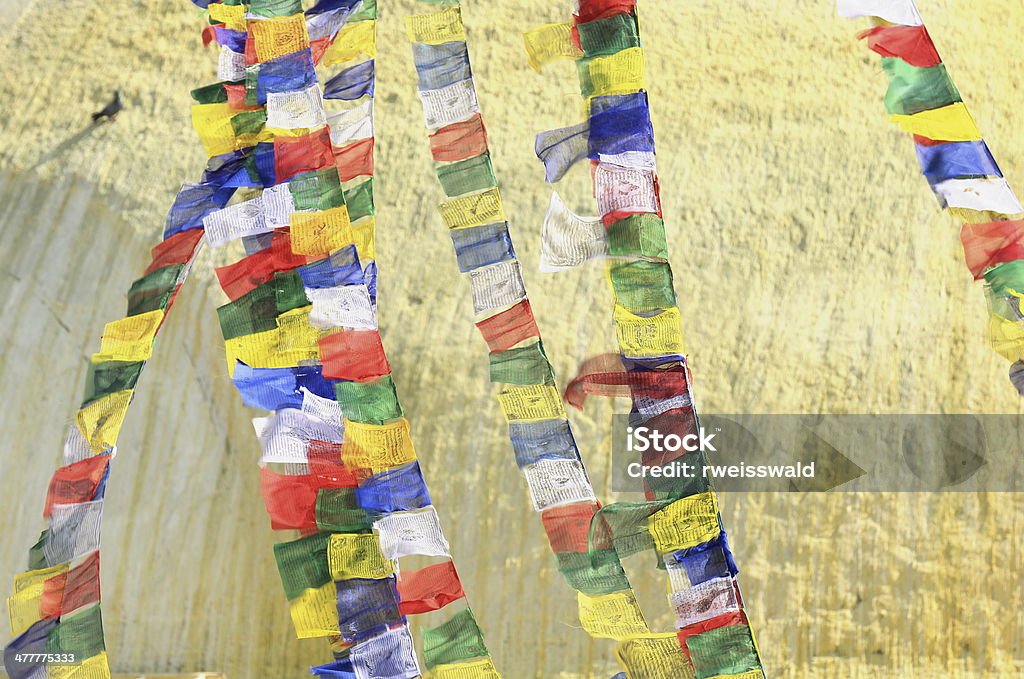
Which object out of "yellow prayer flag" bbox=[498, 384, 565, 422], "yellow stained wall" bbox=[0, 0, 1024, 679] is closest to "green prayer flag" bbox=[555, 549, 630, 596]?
"yellow prayer flag" bbox=[498, 384, 565, 422]

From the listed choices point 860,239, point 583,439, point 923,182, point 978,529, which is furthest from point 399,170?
point 978,529

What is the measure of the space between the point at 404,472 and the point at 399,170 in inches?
115

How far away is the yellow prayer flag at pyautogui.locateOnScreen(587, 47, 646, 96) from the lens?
8.73ft

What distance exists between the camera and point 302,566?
266 cm

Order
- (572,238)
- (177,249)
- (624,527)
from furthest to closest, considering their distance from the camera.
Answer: (177,249) < (572,238) < (624,527)

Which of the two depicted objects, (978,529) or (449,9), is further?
(978,529)

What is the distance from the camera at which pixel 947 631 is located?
447 centimetres

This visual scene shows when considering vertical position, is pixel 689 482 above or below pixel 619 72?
below

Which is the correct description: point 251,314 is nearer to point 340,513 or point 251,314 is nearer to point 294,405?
point 294,405

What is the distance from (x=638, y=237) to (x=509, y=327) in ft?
2.06

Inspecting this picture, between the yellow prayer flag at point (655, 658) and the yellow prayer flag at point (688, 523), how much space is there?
0.23 meters

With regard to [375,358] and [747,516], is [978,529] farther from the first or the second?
[375,358]

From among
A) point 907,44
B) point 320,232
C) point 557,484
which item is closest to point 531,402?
point 557,484

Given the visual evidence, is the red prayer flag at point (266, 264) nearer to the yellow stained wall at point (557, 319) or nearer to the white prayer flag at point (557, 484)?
the white prayer flag at point (557, 484)
